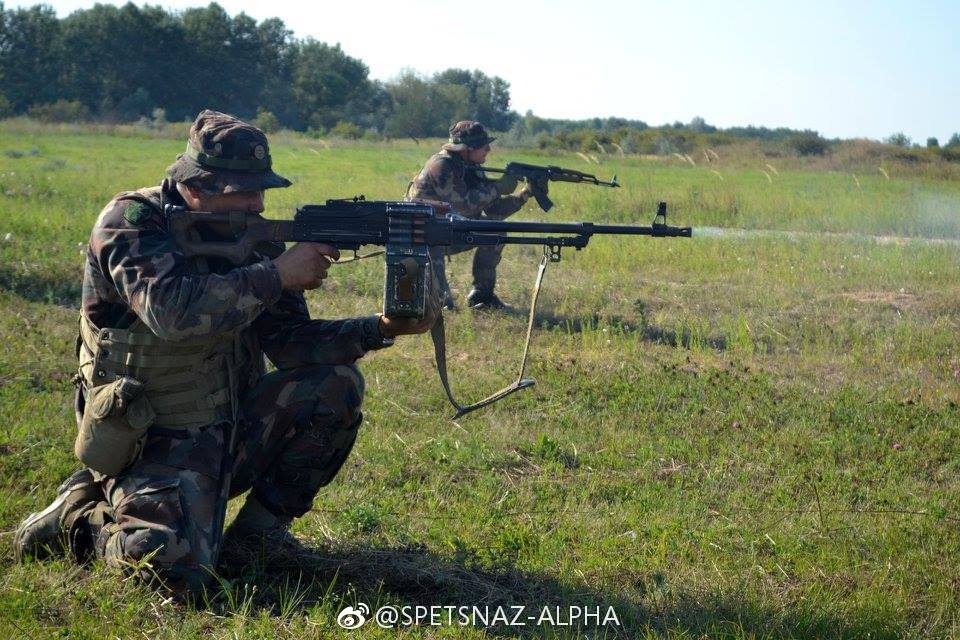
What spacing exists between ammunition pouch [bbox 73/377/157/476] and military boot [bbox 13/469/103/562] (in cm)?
27

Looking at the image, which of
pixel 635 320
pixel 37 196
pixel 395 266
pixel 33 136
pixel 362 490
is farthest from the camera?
pixel 33 136

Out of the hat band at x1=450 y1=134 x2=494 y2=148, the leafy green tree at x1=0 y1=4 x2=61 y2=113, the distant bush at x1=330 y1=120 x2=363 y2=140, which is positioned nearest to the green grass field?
the hat band at x1=450 y1=134 x2=494 y2=148

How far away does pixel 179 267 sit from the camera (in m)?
4.05

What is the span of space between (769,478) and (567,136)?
3196 centimetres

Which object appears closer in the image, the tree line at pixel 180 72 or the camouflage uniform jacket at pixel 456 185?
the camouflage uniform jacket at pixel 456 185

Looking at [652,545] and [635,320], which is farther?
[635,320]

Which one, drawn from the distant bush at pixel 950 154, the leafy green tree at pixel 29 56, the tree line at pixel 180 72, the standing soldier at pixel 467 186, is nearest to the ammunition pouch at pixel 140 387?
the standing soldier at pixel 467 186

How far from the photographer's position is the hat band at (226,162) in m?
4.19

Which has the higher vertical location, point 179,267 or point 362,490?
point 179,267

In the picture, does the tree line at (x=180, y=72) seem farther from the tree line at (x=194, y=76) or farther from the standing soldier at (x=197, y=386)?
the standing soldier at (x=197, y=386)

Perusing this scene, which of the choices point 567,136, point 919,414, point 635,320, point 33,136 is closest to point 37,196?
point 635,320

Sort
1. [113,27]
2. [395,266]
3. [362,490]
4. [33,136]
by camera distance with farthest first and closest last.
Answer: [113,27] < [33,136] < [362,490] < [395,266]

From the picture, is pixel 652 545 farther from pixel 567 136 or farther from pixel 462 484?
pixel 567 136

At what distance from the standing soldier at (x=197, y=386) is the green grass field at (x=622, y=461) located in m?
0.22
